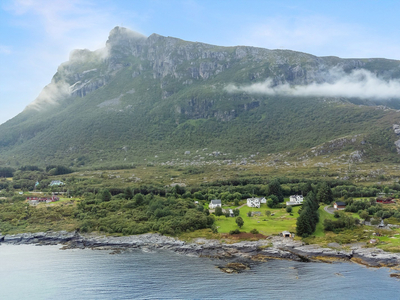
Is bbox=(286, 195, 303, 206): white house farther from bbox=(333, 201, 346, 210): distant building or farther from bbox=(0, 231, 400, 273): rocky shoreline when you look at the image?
bbox=(0, 231, 400, 273): rocky shoreline

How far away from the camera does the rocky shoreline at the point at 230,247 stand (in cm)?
5059

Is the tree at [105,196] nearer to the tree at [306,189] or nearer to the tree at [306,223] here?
the tree at [306,223]

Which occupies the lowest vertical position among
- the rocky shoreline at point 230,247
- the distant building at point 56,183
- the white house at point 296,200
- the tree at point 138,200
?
the white house at point 296,200

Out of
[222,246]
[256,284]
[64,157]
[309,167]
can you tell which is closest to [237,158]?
[309,167]

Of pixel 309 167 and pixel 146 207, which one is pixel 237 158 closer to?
pixel 309 167

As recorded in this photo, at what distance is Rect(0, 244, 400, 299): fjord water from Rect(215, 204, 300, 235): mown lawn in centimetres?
1417

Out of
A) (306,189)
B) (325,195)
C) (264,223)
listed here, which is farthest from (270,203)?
(264,223)

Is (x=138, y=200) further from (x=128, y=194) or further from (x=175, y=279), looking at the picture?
(x=175, y=279)

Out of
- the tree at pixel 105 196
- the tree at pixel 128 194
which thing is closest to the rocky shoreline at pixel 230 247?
the tree at pixel 105 196

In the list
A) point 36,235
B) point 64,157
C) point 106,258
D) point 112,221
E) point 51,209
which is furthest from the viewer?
point 64,157

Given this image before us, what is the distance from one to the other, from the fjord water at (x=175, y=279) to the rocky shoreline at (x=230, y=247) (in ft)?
8.51

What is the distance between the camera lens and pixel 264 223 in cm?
7012

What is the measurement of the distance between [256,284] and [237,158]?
462 feet

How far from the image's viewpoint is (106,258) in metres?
54.3
